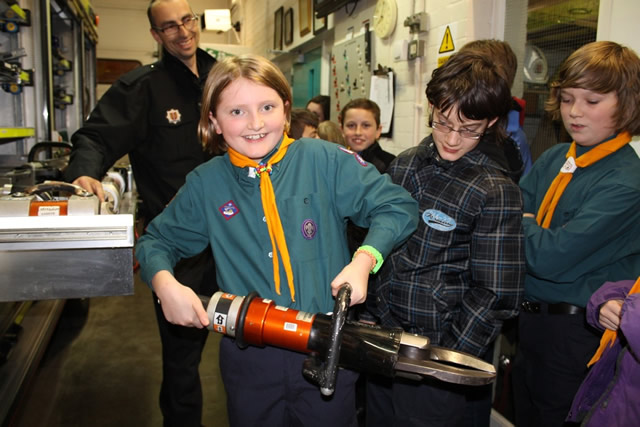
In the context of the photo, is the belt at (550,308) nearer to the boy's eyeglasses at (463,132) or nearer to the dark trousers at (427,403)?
the dark trousers at (427,403)

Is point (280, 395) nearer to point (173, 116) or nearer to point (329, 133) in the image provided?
point (173, 116)

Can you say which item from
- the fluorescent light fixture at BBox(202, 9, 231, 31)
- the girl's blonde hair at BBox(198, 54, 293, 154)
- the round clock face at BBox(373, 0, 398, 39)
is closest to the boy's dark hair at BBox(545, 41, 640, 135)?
the girl's blonde hair at BBox(198, 54, 293, 154)

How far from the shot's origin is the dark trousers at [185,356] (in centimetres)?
197

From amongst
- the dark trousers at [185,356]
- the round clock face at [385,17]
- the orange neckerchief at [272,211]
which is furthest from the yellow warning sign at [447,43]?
the orange neckerchief at [272,211]

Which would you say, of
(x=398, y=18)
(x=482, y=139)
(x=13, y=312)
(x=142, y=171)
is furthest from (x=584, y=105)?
(x=13, y=312)

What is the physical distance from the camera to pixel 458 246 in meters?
1.41

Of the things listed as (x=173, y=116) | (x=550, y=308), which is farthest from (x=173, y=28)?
(x=550, y=308)

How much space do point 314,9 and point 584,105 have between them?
399cm

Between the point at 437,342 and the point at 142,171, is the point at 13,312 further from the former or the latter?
the point at 437,342

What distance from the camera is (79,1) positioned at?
4898 mm

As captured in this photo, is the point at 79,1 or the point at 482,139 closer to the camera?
the point at 482,139

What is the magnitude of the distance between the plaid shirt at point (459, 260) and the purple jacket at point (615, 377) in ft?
0.79

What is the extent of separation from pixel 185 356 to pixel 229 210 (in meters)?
1.06

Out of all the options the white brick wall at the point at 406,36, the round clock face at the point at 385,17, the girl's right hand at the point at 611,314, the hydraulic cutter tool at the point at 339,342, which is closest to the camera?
the hydraulic cutter tool at the point at 339,342
